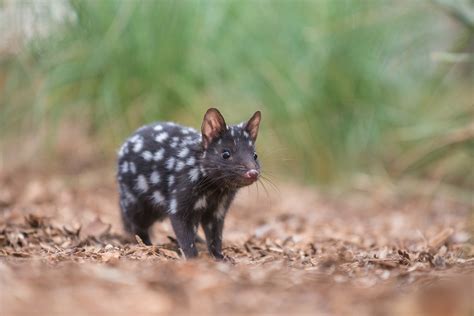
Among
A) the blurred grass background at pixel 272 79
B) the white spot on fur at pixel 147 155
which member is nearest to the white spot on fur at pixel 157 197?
the white spot on fur at pixel 147 155

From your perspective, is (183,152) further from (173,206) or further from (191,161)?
(173,206)

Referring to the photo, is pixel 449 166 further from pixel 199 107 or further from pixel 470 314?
pixel 470 314

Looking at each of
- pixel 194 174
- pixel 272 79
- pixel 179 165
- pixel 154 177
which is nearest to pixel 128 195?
pixel 154 177

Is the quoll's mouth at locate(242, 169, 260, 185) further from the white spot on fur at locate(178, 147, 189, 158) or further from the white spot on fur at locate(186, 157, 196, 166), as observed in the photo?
the white spot on fur at locate(178, 147, 189, 158)

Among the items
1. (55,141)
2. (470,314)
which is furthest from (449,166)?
(470,314)

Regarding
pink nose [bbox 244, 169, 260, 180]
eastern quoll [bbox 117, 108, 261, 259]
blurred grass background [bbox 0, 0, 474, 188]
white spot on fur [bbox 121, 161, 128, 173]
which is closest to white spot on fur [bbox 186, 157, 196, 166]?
eastern quoll [bbox 117, 108, 261, 259]

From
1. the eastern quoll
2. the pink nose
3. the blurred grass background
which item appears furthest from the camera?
the blurred grass background
